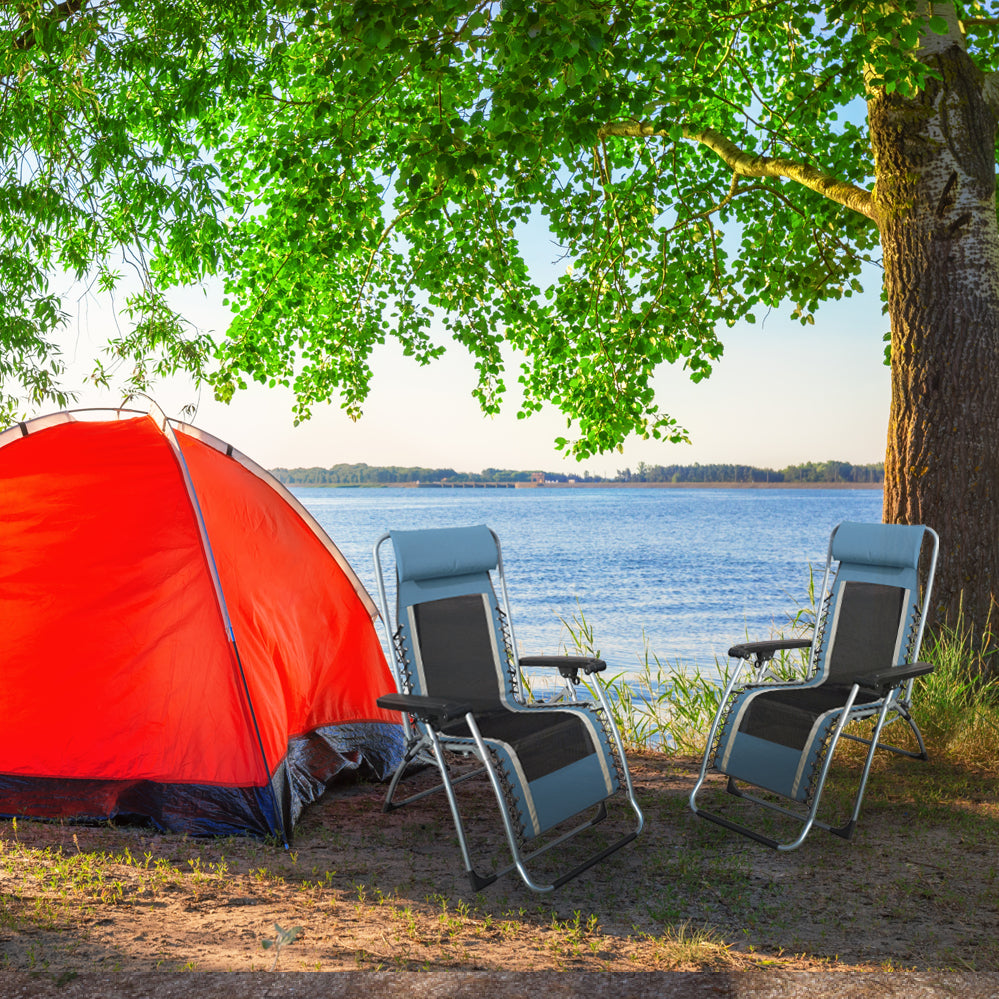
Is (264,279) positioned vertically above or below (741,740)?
above

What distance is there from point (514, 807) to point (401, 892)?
1.60 ft

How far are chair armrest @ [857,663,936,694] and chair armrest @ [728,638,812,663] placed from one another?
56 centimetres

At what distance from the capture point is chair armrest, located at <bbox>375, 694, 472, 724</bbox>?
321cm

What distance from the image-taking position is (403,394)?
35.0 m

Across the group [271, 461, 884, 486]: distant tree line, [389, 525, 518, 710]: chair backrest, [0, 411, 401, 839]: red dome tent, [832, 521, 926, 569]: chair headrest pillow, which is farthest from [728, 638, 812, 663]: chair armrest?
[271, 461, 884, 486]: distant tree line

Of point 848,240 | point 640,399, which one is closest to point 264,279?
point 640,399

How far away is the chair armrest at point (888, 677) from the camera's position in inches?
138

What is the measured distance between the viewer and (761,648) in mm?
4180

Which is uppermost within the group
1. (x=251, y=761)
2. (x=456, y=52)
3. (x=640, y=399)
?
(x=456, y=52)

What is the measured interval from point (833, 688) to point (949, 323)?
7.52 ft

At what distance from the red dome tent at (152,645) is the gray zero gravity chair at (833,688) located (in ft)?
6.07

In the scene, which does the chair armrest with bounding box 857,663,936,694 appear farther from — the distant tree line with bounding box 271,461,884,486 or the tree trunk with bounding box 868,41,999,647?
the distant tree line with bounding box 271,461,884,486

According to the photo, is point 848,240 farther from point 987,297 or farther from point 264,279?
point 264,279

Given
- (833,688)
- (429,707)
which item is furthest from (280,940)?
(833,688)
